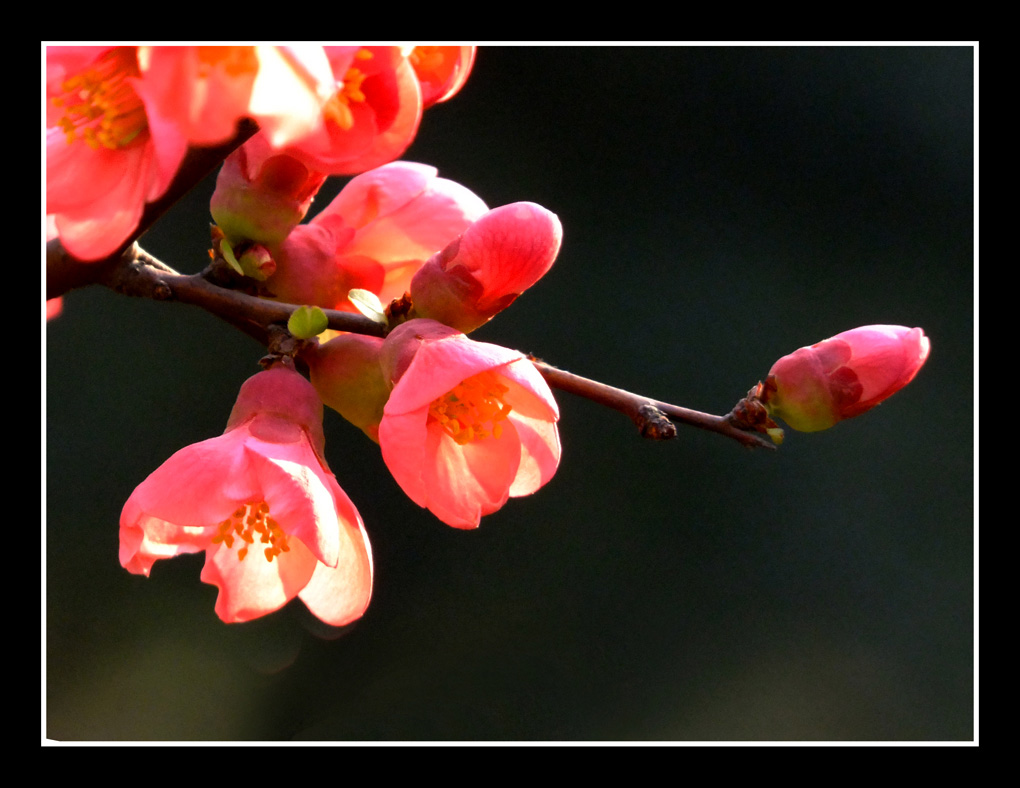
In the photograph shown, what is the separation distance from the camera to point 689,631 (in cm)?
114

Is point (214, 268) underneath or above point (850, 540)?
above

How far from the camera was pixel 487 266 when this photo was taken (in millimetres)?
318

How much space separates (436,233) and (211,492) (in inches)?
7.0

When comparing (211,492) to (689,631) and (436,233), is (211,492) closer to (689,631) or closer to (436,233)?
(436,233)

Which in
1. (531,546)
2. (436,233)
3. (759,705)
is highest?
(436,233)

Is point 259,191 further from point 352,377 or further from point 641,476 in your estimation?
point 641,476

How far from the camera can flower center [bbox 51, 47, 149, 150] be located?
29 centimetres

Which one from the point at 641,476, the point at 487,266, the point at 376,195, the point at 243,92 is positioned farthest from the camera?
the point at 641,476

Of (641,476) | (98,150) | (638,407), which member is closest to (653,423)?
(638,407)

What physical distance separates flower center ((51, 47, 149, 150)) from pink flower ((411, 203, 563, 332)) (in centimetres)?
12

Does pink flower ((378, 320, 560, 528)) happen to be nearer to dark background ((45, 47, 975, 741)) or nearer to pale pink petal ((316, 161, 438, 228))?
pale pink petal ((316, 161, 438, 228))

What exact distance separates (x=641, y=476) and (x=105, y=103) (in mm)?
1089

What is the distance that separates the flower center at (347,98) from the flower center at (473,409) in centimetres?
12

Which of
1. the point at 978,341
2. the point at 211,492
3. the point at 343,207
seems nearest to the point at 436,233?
the point at 343,207
